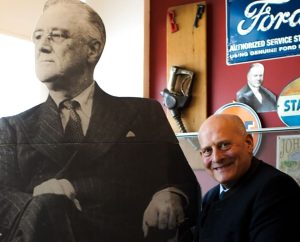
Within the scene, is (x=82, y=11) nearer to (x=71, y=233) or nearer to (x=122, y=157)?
(x=122, y=157)

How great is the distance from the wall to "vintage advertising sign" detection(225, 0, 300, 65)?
4 cm

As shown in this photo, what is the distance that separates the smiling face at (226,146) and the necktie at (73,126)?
315mm

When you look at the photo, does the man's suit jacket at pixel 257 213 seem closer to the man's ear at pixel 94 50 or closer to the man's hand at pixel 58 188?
the man's hand at pixel 58 188

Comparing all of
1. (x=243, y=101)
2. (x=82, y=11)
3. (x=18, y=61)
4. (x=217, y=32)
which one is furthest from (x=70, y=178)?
(x=217, y=32)

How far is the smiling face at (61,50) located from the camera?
972 millimetres

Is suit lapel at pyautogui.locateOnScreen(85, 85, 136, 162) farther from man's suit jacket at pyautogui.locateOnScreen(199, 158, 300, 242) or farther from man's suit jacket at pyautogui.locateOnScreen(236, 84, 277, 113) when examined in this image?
man's suit jacket at pyautogui.locateOnScreen(236, 84, 277, 113)

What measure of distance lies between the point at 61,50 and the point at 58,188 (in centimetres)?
29

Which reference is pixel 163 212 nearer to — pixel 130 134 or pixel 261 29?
pixel 130 134

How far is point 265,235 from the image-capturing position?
1006mm

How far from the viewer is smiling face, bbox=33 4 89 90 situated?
97cm

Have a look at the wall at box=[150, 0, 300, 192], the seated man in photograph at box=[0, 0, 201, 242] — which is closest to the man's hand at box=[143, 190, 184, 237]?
the seated man in photograph at box=[0, 0, 201, 242]

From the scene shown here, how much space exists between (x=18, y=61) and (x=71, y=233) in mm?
1142

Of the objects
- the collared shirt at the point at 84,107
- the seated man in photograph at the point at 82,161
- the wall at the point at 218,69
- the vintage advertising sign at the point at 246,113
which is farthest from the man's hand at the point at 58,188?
the vintage advertising sign at the point at 246,113

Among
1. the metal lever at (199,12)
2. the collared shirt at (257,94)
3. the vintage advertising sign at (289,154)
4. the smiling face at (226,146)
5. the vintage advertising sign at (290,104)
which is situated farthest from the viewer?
the metal lever at (199,12)
